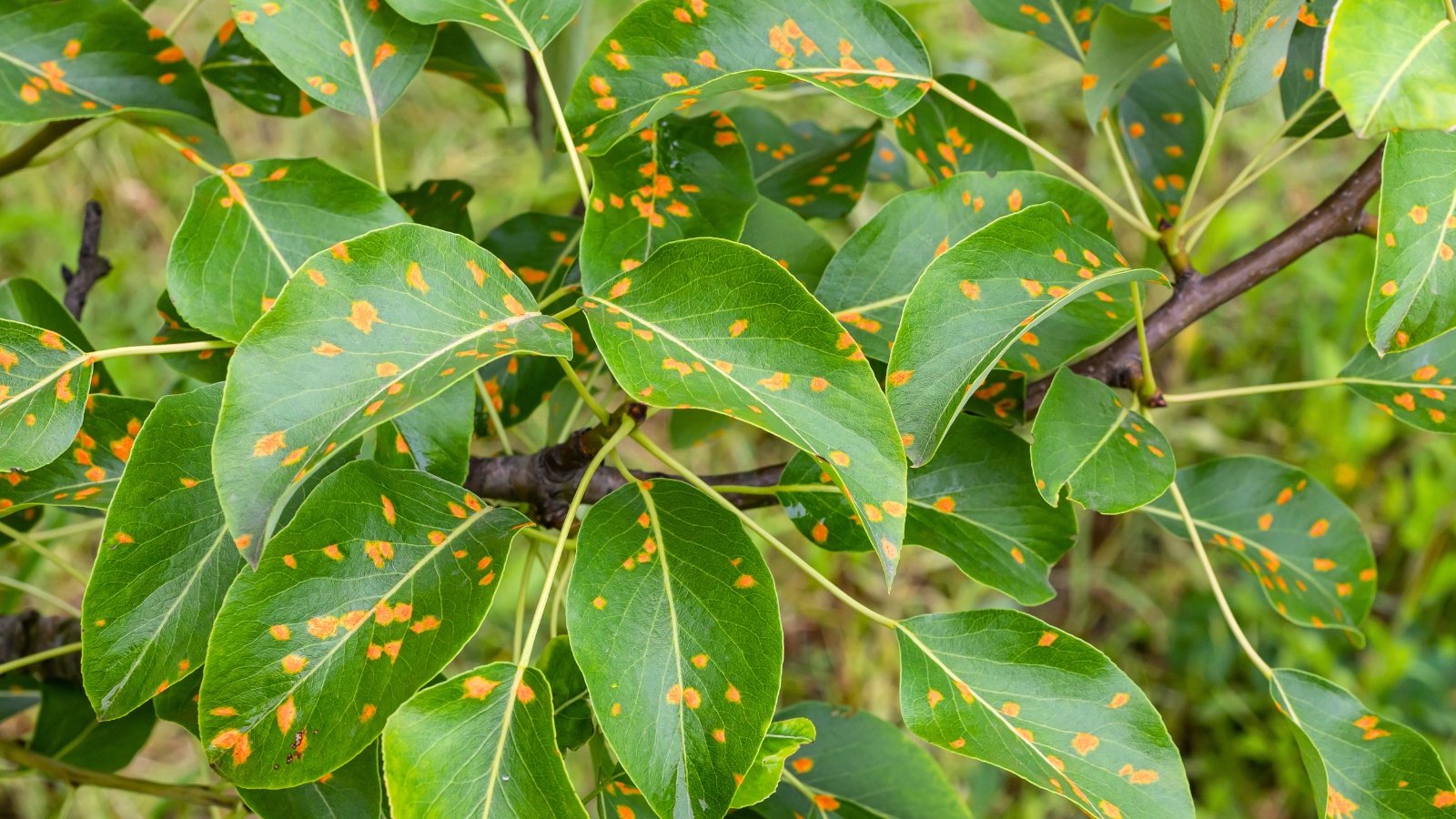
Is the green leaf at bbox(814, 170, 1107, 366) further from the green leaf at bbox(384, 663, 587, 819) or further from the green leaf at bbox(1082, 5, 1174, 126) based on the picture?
the green leaf at bbox(384, 663, 587, 819)

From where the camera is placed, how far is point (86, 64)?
647 millimetres

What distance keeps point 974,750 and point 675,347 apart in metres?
0.25

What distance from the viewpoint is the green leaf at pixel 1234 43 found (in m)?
0.56

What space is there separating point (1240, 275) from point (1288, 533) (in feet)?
0.68

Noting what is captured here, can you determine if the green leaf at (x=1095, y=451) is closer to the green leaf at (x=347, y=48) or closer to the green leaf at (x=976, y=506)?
the green leaf at (x=976, y=506)

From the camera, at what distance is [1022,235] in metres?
0.53

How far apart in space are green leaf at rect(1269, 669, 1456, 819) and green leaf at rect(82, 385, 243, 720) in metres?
0.60

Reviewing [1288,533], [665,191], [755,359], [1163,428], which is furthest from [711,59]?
[1163,428]

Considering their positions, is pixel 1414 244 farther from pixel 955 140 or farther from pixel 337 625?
pixel 337 625

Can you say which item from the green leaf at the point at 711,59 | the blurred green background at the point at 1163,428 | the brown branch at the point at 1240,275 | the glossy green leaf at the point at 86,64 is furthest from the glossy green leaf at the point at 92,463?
the blurred green background at the point at 1163,428

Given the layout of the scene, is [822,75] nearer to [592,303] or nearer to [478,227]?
[592,303]

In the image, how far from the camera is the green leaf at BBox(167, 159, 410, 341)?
575mm

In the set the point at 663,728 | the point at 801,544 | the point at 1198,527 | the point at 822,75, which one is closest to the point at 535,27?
the point at 822,75

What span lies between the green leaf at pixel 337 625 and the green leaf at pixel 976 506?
0.20 meters
